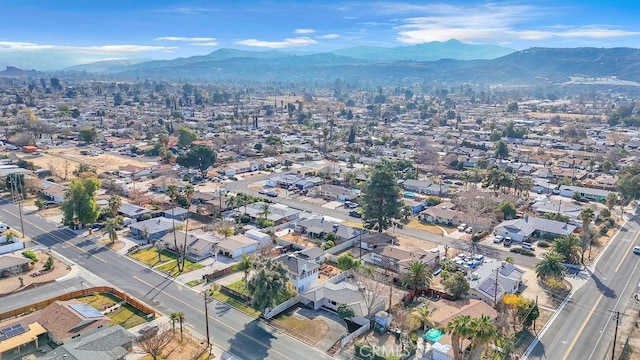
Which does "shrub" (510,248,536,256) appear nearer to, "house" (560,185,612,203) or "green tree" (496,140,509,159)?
"house" (560,185,612,203)

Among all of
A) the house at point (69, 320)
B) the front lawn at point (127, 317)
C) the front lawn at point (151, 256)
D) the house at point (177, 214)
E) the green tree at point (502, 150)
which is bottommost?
the front lawn at point (151, 256)

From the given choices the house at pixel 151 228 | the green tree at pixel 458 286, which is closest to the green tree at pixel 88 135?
the house at pixel 151 228

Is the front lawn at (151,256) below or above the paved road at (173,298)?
below

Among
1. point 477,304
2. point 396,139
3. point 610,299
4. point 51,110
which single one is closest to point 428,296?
point 477,304

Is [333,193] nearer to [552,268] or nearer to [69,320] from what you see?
[552,268]

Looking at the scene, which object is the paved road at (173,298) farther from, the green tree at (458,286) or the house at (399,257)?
the house at (399,257)

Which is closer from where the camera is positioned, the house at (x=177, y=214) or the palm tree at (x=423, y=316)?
the palm tree at (x=423, y=316)
